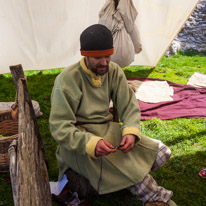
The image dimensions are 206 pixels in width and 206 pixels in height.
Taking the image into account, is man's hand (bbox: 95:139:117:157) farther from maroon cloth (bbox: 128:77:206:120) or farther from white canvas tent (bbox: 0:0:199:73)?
white canvas tent (bbox: 0:0:199:73)

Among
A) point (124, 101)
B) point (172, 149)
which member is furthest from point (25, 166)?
point (172, 149)

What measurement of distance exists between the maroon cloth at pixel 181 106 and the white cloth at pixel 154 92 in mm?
121

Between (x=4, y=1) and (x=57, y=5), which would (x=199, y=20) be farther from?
(x=4, y=1)

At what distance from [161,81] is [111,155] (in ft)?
11.9

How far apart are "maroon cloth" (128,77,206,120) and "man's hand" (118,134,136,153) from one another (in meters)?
1.93

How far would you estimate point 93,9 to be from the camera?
506cm

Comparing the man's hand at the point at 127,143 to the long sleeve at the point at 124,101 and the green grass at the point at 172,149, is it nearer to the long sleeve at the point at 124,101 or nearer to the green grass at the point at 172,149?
the long sleeve at the point at 124,101

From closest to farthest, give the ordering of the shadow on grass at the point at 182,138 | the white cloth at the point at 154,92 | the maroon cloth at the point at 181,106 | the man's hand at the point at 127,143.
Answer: the man's hand at the point at 127,143, the shadow on grass at the point at 182,138, the maroon cloth at the point at 181,106, the white cloth at the point at 154,92

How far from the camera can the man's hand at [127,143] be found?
1840 millimetres

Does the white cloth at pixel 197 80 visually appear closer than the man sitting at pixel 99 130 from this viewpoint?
No

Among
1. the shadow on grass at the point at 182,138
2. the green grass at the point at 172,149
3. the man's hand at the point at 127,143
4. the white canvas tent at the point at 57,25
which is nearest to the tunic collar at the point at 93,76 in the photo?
the man's hand at the point at 127,143

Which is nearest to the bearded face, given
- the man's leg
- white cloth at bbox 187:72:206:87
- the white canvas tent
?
the man's leg

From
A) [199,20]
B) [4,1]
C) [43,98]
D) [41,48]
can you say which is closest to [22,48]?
[41,48]

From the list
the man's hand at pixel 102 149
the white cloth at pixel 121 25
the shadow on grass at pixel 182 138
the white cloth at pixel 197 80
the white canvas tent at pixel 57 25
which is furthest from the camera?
the white cloth at pixel 197 80
